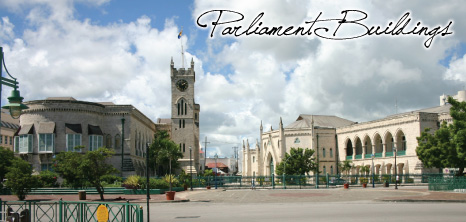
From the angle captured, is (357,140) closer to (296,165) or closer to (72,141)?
(296,165)

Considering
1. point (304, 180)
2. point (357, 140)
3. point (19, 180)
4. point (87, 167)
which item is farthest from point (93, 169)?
point (357, 140)

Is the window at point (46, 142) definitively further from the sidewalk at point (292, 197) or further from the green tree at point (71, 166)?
the green tree at point (71, 166)

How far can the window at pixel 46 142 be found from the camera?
55219 mm

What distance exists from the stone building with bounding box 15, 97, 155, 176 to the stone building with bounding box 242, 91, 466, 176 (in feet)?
108

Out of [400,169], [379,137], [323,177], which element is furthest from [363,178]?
[379,137]

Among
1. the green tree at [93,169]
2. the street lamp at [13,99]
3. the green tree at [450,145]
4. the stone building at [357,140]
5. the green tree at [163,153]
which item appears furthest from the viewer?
the green tree at [163,153]

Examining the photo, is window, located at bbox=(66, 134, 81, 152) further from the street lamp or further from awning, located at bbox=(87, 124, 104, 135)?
the street lamp

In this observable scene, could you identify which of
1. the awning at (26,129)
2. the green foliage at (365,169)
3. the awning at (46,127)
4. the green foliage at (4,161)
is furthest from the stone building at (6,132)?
the green foliage at (365,169)

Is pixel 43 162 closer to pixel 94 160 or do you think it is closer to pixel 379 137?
pixel 94 160

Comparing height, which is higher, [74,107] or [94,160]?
[74,107]

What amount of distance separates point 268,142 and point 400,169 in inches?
1039

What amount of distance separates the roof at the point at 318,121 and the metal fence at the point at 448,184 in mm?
46983

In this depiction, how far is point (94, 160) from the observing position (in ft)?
113

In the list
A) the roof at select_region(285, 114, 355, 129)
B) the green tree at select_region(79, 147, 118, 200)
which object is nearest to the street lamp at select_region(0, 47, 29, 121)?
the green tree at select_region(79, 147, 118, 200)
